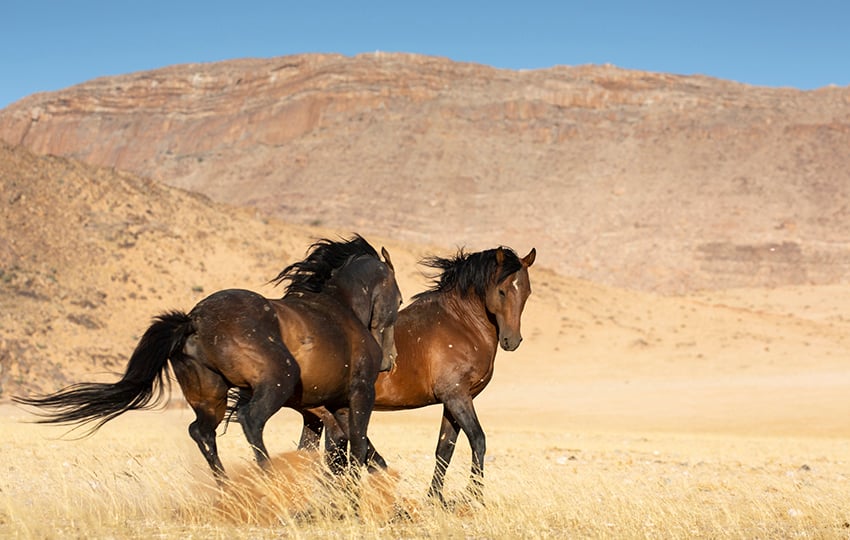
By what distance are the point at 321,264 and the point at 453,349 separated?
1346mm

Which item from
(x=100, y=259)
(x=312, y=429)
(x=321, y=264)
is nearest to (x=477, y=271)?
(x=321, y=264)

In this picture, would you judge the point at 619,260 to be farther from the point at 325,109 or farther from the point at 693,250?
the point at 325,109

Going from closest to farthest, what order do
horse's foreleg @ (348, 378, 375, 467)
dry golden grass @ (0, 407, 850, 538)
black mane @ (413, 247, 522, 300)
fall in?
1. dry golden grass @ (0, 407, 850, 538)
2. horse's foreleg @ (348, 378, 375, 467)
3. black mane @ (413, 247, 522, 300)

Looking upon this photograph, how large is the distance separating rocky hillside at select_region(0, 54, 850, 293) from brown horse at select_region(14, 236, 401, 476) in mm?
63315

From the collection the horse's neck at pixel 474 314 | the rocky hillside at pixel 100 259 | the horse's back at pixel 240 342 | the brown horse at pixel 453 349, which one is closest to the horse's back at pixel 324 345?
the horse's back at pixel 240 342

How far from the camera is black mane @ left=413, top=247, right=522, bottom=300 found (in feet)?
29.1

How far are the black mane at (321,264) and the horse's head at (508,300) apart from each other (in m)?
1.17

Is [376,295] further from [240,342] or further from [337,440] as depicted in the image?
[240,342]

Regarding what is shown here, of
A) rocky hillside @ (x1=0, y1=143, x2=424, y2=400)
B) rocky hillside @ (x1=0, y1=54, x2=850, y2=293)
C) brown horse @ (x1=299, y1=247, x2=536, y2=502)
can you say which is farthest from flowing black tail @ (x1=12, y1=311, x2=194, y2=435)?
rocky hillside @ (x1=0, y1=54, x2=850, y2=293)

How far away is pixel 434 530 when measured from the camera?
21.2ft

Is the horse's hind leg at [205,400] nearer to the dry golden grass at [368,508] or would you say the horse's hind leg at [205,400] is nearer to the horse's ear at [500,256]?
the dry golden grass at [368,508]

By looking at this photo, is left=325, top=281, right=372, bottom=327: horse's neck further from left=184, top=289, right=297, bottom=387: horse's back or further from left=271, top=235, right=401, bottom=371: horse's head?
left=184, top=289, right=297, bottom=387: horse's back

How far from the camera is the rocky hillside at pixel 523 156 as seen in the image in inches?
2980

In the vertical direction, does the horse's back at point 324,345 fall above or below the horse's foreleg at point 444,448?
above
